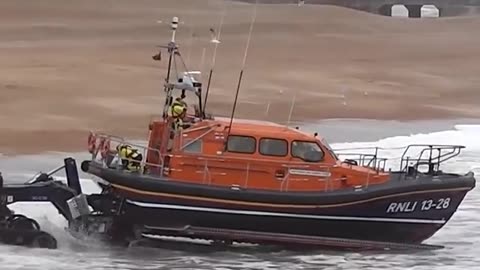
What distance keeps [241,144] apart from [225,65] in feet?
79.9

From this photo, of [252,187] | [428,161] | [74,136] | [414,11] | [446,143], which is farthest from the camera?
[414,11]

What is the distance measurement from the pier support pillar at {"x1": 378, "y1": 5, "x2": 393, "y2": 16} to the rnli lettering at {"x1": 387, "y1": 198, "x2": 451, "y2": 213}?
51.8m

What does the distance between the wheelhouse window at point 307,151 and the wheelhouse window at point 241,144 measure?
497 mm

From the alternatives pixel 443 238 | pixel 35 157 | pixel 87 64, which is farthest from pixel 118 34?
pixel 443 238

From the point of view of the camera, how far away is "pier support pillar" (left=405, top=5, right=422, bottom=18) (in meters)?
68.4

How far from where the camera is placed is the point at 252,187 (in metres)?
15.6

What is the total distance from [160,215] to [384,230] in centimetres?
274

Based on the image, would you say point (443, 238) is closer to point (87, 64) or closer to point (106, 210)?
point (106, 210)

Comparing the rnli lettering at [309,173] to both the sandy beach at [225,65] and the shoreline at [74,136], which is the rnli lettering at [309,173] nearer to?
the shoreline at [74,136]

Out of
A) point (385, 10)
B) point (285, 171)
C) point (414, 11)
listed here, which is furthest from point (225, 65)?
point (414, 11)

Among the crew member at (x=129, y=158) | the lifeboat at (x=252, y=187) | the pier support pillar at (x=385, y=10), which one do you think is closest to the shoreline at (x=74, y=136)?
the crew member at (x=129, y=158)

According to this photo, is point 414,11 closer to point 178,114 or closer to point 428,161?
point 428,161

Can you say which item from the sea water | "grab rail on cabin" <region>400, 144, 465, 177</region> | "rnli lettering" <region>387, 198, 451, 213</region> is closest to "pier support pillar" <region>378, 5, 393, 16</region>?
"grab rail on cabin" <region>400, 144, 465, 177</region>

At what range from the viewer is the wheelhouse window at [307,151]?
Answer: 15.9m
